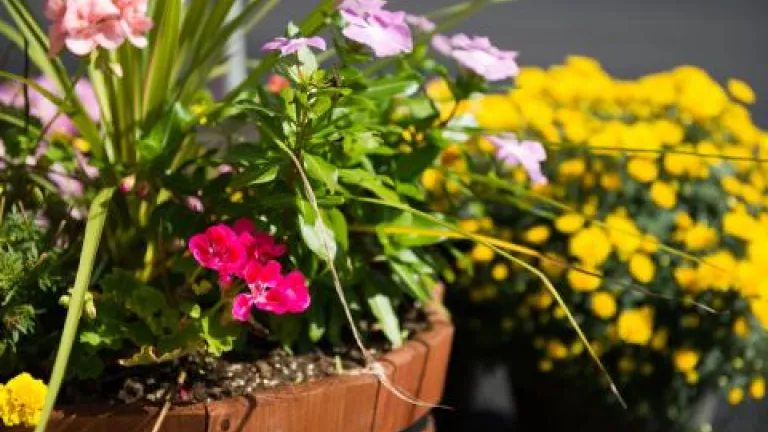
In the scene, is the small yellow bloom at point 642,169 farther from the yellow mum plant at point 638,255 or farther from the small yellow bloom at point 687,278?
the small yellow bloom at point 687,278

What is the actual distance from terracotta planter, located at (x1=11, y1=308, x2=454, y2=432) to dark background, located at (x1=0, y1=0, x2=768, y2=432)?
9.02 ft

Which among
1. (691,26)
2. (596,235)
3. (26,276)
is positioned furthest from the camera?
(691,26)

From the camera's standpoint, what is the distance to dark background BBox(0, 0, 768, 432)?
504 cm

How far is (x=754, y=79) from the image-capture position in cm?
524

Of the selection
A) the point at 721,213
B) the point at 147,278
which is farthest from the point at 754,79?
the point at 147,278

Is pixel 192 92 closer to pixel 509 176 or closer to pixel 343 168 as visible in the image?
pixel 343 168

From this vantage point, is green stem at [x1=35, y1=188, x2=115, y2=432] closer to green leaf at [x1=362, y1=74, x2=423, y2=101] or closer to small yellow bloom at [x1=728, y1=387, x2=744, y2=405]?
green leaf at [x1=362, y1=74, x2=423, y2=101]

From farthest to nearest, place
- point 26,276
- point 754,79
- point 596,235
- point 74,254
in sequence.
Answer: point 754,79
point 596,235
point 74,254
point 26,276

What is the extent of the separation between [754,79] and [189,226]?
4.73 m

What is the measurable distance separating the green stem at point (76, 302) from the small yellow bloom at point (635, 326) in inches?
33.4

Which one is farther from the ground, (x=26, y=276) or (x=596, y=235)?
(x=26, y=276)

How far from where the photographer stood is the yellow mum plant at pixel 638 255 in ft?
5.06

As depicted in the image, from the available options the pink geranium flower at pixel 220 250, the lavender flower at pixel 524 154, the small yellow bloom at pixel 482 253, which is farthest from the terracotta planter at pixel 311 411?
the small yellow bloom at pixel 482 253

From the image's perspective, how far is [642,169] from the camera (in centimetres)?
159
